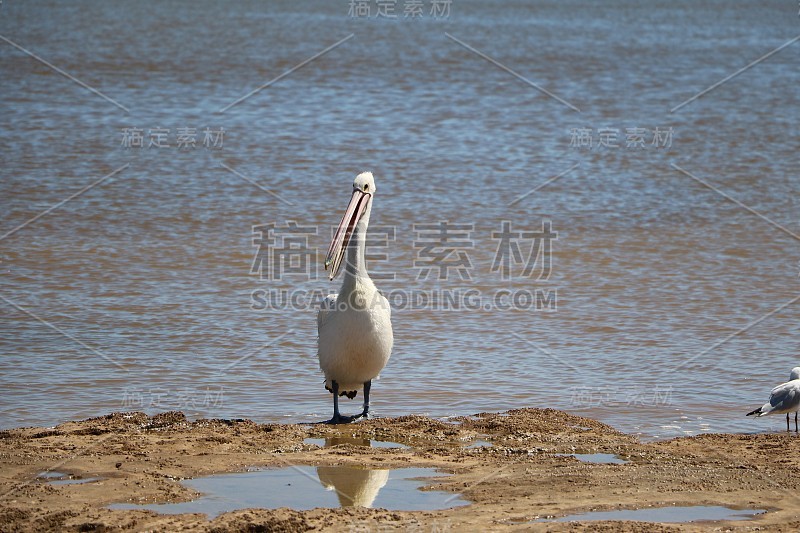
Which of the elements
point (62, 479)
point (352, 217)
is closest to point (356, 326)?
point (352, 217)

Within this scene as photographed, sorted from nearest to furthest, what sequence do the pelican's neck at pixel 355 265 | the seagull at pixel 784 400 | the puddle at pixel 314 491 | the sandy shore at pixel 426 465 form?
the sandy shore at pixel 426 465 → the puddle at pixel 314 491 → the seagull at pixel 784 400 → the pelican's neck at pixel 355 265

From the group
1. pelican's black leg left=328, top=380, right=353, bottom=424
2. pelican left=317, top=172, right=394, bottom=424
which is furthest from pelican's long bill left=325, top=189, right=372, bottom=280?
pelican's black leg left=328, top=380, right=353, bottom=424

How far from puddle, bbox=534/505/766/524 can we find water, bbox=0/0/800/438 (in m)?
1.72

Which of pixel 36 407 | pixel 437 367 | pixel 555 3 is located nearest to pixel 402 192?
pixel 437 367

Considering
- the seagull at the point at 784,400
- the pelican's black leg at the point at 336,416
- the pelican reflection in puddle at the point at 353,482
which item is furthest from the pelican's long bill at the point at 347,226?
the seagull at the point at 784,400

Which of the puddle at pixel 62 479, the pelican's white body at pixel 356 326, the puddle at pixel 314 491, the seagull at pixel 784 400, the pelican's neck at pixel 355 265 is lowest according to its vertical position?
the puddle at pixel 62 479

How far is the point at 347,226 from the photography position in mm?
7133

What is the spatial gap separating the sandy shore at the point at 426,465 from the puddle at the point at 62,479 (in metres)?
0.04

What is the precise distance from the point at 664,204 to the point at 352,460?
8.66 metres

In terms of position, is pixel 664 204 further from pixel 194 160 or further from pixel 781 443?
pixel 781 443

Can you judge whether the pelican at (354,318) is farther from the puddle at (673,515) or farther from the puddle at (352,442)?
the puddle at (673,515)

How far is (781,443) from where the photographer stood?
645 centimetres

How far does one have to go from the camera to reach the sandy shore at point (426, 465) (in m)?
5.08

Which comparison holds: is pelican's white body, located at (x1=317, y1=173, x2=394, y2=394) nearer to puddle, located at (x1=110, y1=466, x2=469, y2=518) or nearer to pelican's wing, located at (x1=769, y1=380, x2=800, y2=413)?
puddle, located at (x1=110, y1=466, x2=469, y2=518)
